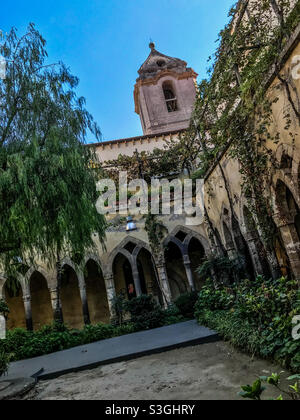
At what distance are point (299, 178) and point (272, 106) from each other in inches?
52.9

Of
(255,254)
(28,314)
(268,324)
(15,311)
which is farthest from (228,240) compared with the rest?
(15,311)

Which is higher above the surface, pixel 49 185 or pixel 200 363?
pixel 49 185

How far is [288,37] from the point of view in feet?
14.8

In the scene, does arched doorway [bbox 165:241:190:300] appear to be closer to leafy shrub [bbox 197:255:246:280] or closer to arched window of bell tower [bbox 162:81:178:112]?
leafy shrub [bbox 197:255:246:280]

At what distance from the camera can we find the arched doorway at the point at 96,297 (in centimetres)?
1377

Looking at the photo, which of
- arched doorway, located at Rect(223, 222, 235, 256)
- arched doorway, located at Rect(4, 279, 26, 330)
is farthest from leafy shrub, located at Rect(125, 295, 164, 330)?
arched doorway, located at Rect(4, 279, 26, 330)

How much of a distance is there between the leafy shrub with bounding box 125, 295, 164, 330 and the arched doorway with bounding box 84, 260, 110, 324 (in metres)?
4.00

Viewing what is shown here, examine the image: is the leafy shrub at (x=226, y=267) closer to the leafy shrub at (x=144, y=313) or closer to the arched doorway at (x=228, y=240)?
the arched doorway at (x=228, y=240)

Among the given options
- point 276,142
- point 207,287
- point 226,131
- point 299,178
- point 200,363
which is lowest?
point 200,363

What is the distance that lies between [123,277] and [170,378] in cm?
1046

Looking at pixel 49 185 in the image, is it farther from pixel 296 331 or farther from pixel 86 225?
pixel 296 331

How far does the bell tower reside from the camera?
2173 centimetres

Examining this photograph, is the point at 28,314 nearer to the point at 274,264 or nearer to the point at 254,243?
the point at 254,243
